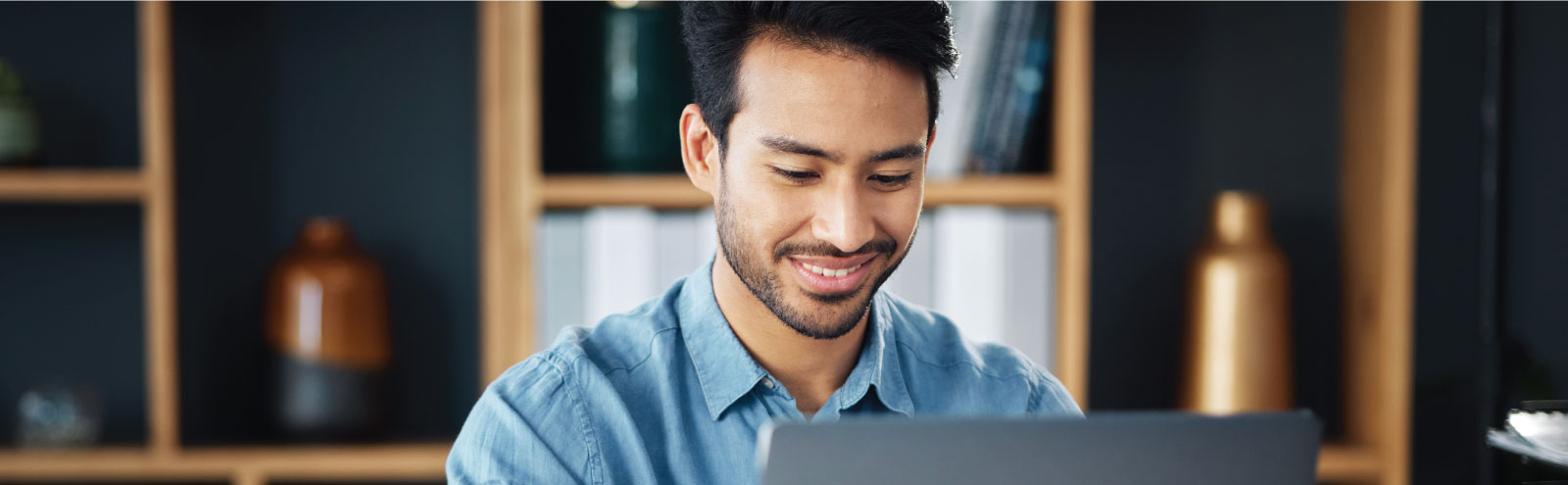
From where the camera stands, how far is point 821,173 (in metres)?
1.08

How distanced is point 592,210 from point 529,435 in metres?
0.77

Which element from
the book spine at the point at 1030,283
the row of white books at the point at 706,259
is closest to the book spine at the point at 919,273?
the row of white books at the point at 706,259

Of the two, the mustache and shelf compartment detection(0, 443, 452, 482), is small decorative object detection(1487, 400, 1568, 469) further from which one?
shelf compartment detection(0, 443, 452, 482)

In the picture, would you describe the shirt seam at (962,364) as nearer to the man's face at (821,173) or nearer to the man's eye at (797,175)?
the man's face at (821,173)

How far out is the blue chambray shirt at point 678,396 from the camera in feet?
3.59

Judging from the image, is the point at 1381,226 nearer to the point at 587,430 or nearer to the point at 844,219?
the point at 844,219

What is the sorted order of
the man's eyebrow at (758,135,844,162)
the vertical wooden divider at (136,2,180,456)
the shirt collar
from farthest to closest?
the vertical wooden divider at (136,2,180,456) < the shirt collar < the man's eyebrow at (758,135,844,162)

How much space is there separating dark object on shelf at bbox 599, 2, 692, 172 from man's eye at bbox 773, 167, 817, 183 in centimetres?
73

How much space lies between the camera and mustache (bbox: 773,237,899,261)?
109cm

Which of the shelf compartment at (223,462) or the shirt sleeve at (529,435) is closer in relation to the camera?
the shirt sleeve at (529,435)

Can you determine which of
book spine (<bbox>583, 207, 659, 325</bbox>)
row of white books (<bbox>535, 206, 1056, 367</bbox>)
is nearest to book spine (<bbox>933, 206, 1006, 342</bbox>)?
row of white books (<bbox>535, 206, 1056, 367</bbox>)

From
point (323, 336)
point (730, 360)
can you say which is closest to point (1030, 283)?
point (730, 360)

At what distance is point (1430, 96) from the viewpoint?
199 centimetres

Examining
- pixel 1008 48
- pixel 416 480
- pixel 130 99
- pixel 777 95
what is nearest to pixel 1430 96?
pixel 1008 48
